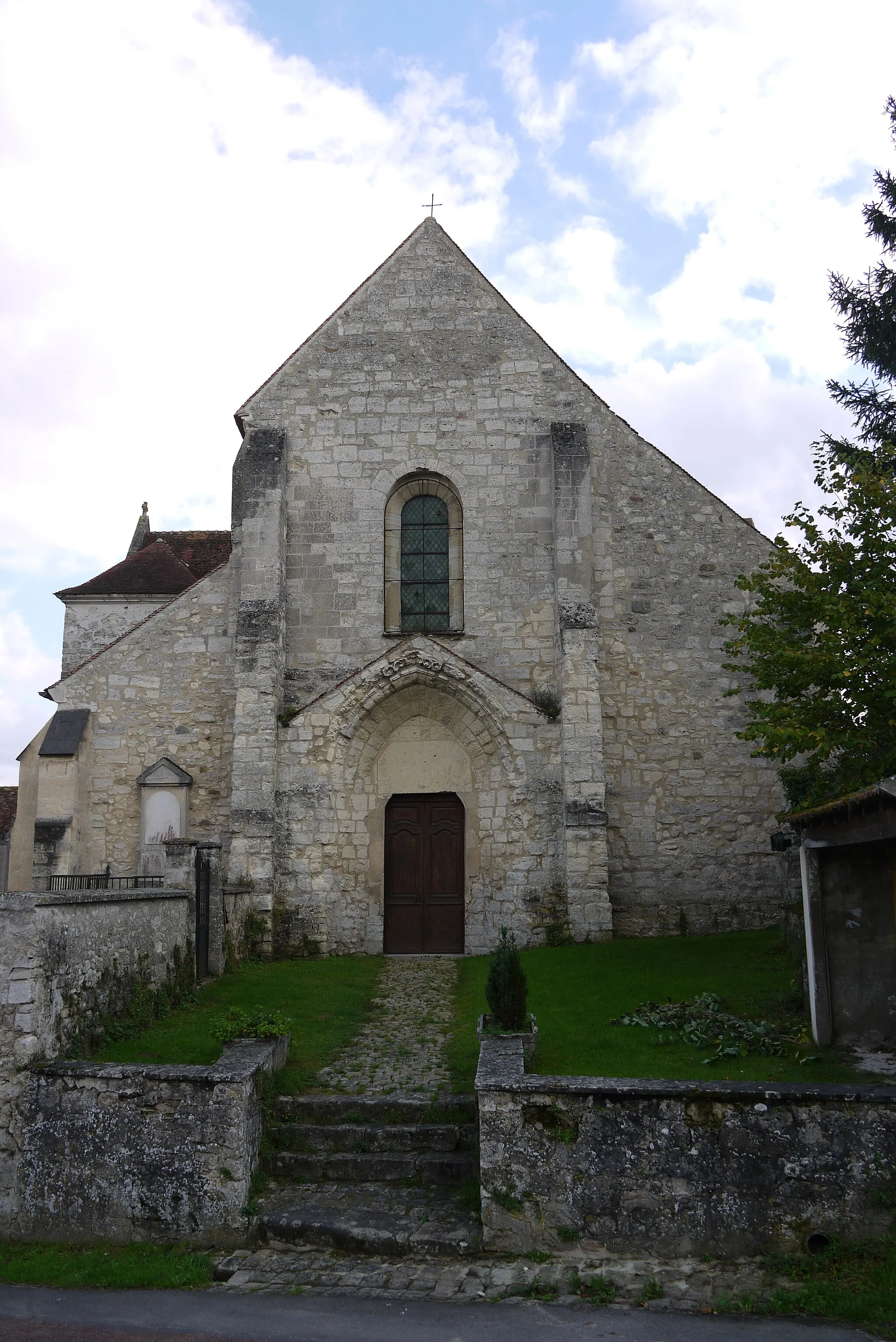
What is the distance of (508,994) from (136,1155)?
3.03 m

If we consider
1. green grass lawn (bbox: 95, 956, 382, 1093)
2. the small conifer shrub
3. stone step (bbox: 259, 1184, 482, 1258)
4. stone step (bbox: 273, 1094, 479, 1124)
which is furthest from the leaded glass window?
stone step (bbox: 259, 1184, 482, 1258)

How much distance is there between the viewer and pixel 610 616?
1627 cm

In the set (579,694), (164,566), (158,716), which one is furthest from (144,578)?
(579,694)

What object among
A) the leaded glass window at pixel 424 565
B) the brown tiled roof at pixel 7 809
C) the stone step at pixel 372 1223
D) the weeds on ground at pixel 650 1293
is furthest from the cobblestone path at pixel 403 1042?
the brown tiled roof at pixel 7 809

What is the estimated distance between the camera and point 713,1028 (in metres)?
8.55

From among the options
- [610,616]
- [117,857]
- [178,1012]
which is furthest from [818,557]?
[117,857]

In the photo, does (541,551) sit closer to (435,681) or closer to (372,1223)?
(435,681)

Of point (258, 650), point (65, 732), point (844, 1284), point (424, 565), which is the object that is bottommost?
point (844, 1284)

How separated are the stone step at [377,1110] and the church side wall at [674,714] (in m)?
8.34

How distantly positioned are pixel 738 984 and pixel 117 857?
31.5 feet

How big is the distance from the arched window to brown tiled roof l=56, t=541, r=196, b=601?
675 centimetres

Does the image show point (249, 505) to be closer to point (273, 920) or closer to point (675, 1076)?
point (273, 920)

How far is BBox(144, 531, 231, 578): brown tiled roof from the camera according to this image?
22531 millimetres

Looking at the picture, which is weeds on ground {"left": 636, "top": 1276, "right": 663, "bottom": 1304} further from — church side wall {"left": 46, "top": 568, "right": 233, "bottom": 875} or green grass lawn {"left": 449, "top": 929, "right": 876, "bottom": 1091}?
church side wall {"left": 46, "top": 568, "right": 233, "bottom": 875}
